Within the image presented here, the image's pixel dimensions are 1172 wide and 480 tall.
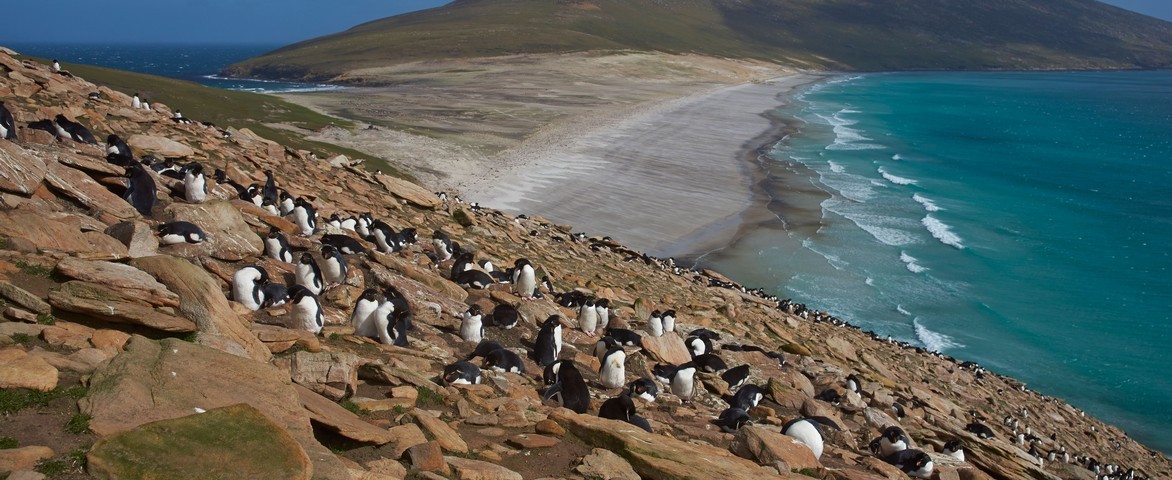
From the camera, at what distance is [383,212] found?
21.9 meters

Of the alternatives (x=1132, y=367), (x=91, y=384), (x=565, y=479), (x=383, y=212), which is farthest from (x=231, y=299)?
(x=1132, y=367)

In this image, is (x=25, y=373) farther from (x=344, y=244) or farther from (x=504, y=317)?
(x=344, y=244)

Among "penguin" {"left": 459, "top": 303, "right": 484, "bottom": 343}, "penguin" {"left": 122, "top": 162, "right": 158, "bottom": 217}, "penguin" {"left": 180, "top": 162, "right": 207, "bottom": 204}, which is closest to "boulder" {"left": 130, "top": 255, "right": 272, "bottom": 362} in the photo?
"penguin" {"left": 459, "top": 303, "right": 484, "bottom": 343}

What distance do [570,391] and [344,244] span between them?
21.6 feet

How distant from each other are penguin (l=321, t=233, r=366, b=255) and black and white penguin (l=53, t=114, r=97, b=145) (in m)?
6.27

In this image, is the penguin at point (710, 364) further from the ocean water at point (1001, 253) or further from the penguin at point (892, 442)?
the ocean water at point (1001, 253)

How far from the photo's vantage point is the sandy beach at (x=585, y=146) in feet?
137

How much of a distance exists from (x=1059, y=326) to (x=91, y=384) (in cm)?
3406

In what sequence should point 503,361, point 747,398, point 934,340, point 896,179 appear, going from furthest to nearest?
point 896,179 → point 934,340 → point 747,398 → point 503,361

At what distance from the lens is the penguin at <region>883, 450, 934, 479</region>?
1124 centimetres

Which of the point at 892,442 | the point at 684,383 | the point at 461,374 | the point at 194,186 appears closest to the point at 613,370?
the point at 684,383

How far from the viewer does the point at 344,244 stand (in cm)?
1501

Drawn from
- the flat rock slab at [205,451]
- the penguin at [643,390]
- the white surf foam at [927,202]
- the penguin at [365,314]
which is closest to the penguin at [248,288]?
the penguin at [365,314]

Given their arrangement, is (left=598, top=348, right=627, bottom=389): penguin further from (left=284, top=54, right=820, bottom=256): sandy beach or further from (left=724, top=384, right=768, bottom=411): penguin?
(left=284, top=54, right=820, bottom=256): sandy beach
